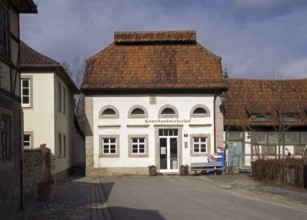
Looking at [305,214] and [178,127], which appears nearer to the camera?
[305,214]

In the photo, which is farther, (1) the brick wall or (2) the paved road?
(1) the brick wall

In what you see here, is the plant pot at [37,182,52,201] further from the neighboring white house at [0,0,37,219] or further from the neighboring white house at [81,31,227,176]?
the neighboring white house at [81,31,227,176]

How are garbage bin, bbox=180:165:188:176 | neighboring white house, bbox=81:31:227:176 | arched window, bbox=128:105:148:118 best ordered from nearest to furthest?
garbage bin, bbox=180:165:188:176
neighboring white house, bbox=81:31:227:176
arched window, bbox=128:105:148:118

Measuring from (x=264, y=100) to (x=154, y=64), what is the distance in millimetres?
7803

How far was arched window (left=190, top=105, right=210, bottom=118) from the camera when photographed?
33531mm

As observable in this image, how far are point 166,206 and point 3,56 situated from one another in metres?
6.64

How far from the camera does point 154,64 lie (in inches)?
1367

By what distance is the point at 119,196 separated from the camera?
20.2 m

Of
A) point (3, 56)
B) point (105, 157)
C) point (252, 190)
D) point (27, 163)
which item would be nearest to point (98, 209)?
point (27, 163)

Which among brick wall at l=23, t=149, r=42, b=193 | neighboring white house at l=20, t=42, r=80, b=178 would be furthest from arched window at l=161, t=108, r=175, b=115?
brick wall at l=23, t=149, r=42, b=193

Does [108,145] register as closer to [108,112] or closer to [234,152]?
[108,112]

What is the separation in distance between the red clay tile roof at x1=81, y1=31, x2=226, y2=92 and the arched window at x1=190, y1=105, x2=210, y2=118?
1.33 meters

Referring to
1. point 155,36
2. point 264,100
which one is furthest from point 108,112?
point 264,100

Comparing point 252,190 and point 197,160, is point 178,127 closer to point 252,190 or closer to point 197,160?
point 197,160
